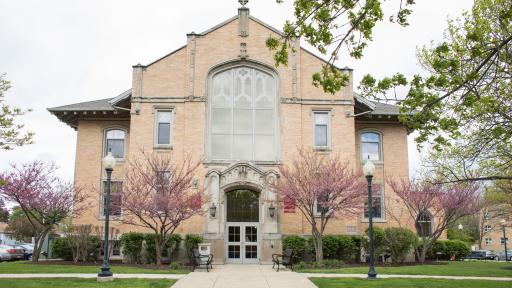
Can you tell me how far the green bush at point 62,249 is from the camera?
87.7 ft

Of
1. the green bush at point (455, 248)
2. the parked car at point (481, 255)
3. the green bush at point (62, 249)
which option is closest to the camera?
the green bush at point (62, 249)

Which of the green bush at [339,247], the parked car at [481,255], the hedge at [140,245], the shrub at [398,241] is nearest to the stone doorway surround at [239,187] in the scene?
the hedge at [140,245]

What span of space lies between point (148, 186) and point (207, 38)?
9052mm

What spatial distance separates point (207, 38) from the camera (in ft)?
93.6

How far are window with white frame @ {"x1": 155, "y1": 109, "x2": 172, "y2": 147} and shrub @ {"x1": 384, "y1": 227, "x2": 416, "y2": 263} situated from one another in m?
12.6

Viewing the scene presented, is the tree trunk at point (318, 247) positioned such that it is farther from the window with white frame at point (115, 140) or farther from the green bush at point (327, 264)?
the window with white frame at point (115, 140)

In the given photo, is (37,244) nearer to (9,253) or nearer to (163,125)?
(163,125)

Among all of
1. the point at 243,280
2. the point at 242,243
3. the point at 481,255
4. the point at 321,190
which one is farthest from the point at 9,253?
the point at 481,255

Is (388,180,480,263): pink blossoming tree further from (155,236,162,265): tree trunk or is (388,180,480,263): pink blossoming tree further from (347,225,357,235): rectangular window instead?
(155,236,162,265): tree trunk

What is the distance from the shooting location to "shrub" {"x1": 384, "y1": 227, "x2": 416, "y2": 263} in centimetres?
2619

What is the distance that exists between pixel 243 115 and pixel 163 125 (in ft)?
14.3

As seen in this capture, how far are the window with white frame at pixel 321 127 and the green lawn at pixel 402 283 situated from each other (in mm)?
12022

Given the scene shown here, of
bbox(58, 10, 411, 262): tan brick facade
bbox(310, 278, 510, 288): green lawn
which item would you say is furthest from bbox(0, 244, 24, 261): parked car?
bbox(310, 278, 510, 288): green lawn

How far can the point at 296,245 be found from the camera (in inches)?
997
